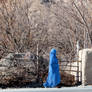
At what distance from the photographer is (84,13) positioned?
58.1 feet

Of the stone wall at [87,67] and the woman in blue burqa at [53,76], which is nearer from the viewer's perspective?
the woman in blue burqa at [53,76]

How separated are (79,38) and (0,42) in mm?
5171

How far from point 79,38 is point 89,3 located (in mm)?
2513

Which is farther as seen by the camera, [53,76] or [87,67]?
[87,67]

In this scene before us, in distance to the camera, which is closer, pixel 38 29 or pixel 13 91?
pixel 13 91

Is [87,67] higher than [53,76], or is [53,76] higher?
[87,67]

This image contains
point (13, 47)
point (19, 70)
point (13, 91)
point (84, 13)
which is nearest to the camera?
point (13, 91)

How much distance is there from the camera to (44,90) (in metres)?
10.2

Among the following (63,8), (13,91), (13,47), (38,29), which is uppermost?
(63,8)

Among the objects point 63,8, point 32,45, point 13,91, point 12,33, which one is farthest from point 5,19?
point 13,91

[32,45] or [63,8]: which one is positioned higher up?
[63,8]

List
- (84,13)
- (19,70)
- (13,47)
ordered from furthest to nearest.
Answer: (84,13), (13,47), (19,70)

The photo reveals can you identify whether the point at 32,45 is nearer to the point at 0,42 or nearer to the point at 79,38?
the point at 0,42

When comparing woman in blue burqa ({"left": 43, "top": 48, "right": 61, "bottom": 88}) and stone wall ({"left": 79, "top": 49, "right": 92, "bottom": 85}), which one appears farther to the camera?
stone wall ({"left": 79, "top": 49, "right": 92, "bottom": 85})
